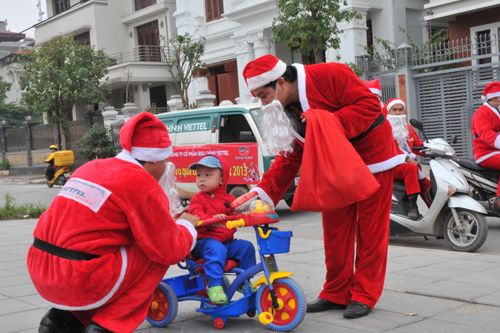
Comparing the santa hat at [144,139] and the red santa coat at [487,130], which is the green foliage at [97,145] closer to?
the red santa coat at [487,130]

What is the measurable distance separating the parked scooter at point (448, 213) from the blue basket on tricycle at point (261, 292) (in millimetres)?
3189

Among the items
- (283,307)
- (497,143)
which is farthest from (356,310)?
(497,143)

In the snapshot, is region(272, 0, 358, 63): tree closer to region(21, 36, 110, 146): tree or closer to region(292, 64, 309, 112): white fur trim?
region(292, 64, 309, 112): white fur trim

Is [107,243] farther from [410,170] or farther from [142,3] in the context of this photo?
[142,3]

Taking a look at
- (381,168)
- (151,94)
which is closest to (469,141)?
(381,168)

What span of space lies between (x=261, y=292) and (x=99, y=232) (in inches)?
54.4

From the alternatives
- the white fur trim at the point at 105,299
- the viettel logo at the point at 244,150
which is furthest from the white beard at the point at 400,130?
the white fur trim at the point at 105,299

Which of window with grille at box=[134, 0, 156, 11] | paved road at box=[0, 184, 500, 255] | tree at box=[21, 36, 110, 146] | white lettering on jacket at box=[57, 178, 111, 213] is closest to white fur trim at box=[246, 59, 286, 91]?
white lettering on jacket at box=[57, 178, 111, 213]

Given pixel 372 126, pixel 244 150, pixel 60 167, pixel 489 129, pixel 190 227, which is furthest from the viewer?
pixel 60 167

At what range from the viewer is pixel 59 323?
124 inches

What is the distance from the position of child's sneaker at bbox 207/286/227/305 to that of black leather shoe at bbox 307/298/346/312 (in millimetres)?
692

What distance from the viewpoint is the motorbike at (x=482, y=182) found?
7.47 meters

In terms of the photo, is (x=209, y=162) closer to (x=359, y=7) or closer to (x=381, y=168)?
(x=381, y=168)

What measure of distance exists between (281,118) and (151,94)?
30.2 m
